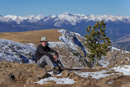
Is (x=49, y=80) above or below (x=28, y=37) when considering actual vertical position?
below

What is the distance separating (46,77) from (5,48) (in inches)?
1176

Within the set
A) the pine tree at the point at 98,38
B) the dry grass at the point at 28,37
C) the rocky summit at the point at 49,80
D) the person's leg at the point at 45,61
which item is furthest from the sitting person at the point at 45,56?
the dry grass at the point at 28,37

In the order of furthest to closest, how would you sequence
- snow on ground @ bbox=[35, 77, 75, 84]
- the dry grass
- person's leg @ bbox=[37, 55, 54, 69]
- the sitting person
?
the dry grass
person's leg @ bbox=[37, 55, 54, 69]
the sitting person
snow on ground @ bbox=[35, 77, 75, 84]

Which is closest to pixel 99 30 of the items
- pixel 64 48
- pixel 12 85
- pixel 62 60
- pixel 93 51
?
pixel 93 51

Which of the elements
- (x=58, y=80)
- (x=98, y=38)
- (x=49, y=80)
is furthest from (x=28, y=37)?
(x=58, y=80)

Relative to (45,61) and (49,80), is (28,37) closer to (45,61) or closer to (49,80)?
(45,61)

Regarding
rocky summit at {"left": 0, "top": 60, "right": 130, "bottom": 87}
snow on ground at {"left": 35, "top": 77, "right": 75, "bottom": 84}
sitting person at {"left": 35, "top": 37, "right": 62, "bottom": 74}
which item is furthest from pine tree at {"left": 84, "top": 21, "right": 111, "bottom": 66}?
snow on ground at {"left": 35, "top": 77, "right": 75, "bottom": 84}

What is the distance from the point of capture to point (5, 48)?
40.2 m

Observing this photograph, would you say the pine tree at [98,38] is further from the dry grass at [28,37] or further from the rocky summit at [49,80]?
the rocky summit at [49,80]

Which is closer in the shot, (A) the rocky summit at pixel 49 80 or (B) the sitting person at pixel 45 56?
(A) the rocky summit at pixel 49 80

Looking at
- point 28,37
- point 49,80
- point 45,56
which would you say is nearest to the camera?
point 49,80

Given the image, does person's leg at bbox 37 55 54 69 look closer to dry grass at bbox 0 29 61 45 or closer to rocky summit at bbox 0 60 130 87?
rocky summit at bbox 0 60 130 87

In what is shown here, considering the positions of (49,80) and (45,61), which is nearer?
(49,80)

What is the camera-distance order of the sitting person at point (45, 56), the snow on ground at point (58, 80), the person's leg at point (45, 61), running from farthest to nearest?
the person's leg at point (45, 61) → the sitting person at point (45, 56) → the snow on ground at point (58, 80)
